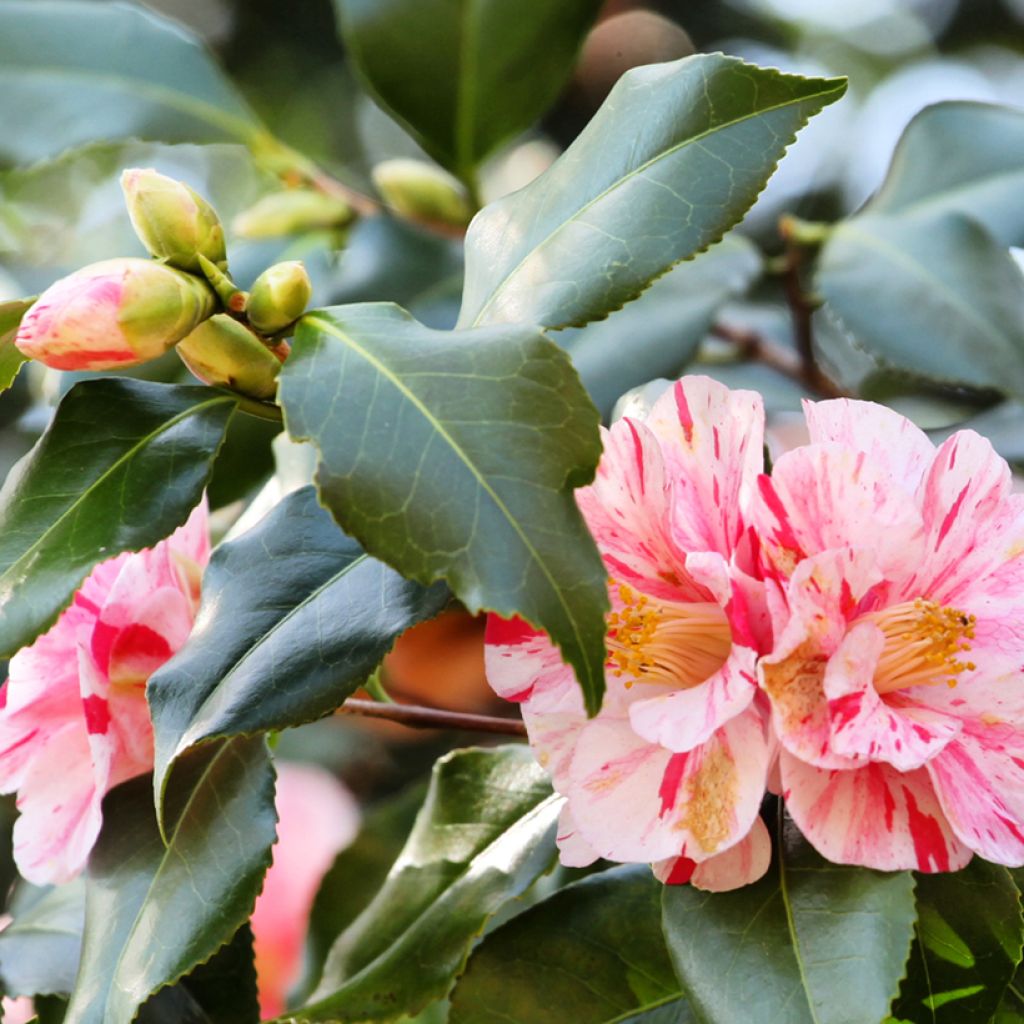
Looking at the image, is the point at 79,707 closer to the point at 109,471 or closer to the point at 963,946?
the point at 109,471

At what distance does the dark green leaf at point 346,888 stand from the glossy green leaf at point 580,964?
0.39 meters

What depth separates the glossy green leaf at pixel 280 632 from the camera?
0.52m

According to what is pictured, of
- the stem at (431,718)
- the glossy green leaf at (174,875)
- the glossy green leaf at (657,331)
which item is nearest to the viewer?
the glossy green leaf at (174,875)

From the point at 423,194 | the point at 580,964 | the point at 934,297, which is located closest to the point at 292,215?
the point at 423,194

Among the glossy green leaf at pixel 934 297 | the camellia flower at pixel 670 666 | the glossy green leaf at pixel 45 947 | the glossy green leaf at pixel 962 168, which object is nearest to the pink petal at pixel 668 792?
the camellia flower at pixel 670 666

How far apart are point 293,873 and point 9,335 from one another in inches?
32.5

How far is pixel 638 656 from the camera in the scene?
1.72ft

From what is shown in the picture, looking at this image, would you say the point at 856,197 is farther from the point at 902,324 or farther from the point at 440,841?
the point at 440,841

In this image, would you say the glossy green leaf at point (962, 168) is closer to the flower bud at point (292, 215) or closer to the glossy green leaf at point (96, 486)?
the flower bud at point (292, 215)

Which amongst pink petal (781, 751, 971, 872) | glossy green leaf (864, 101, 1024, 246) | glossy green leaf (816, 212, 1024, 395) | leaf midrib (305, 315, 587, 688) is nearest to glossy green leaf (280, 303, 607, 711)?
leaf midrib (305, 315, 587, 688)

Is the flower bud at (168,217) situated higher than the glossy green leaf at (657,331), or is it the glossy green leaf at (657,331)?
the flower bud at (168,217)

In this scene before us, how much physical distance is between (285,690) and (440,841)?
8.6 inches

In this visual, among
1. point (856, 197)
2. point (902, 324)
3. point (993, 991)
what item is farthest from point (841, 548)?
point (856, 197)

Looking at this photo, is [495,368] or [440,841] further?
[440,841]
